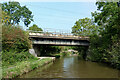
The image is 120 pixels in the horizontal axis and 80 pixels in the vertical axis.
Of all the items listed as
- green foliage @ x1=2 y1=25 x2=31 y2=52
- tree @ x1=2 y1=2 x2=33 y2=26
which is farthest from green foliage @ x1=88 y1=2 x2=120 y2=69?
tree @ x1=2 y1=2 x2=33 y2=26

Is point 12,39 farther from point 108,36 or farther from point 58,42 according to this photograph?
point 108,36

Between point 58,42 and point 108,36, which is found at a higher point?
point 108,36

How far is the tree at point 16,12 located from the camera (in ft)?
138

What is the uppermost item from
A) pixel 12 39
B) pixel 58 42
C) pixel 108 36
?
pixel 108 36

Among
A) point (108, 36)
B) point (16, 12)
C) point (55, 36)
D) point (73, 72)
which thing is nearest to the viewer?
point (73, 72)

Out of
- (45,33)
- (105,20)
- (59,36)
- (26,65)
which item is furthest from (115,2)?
(26,65)

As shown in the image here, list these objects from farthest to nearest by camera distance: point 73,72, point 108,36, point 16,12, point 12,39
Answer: point 16,12 → point 108,36 → point 12,39 → point 73,72

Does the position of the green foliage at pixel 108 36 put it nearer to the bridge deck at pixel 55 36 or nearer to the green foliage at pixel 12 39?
the bridge deck at pixel 55 36

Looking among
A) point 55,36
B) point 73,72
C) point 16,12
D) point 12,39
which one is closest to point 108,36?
point 73,72

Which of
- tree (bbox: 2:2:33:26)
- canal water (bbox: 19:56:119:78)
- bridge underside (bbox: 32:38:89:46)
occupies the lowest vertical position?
canal water (bbox: 19:56:119:78)

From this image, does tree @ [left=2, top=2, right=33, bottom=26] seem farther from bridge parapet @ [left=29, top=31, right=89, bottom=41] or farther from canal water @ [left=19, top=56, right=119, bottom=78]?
canal water @ [left=19, top=56, right=119, bottom=78]

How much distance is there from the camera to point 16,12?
4378 centimetres

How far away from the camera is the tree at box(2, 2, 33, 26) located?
4200cm

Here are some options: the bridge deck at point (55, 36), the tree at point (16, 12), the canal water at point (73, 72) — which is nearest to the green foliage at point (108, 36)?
the canal water at point (73, 72)
